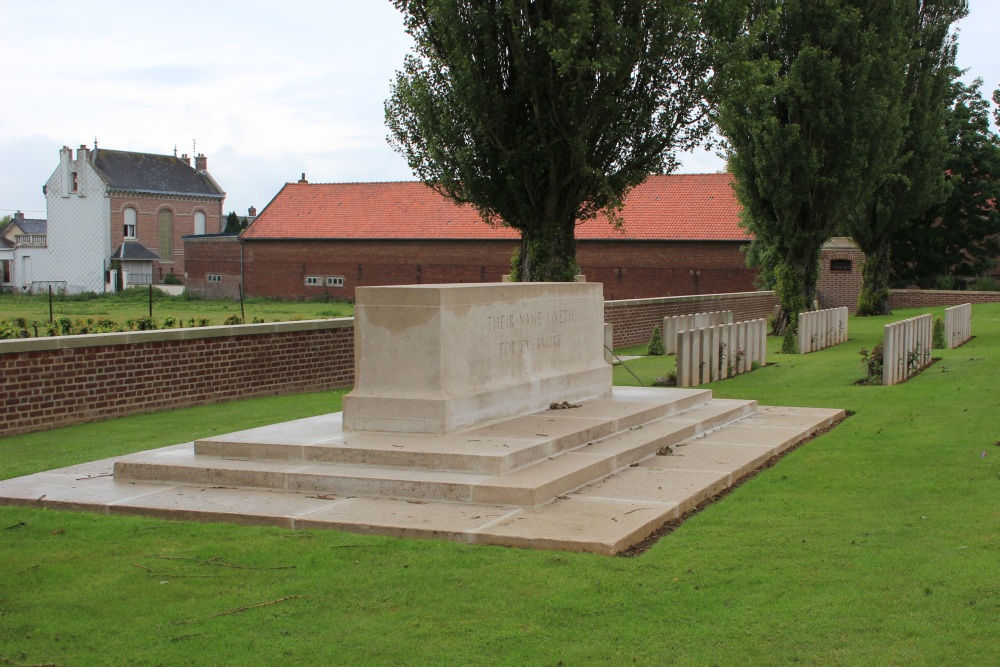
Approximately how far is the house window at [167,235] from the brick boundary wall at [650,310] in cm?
5025

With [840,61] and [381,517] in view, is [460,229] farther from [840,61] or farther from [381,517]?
[381,517]

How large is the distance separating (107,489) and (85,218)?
65689mm

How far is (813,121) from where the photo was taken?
74.9 feet

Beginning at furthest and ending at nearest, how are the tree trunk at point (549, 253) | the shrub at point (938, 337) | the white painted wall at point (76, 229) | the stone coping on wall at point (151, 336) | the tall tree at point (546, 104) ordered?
the white painted wall at point (76, 229)
the shrub at point (938, 337)
the tree trunk at point (549, 253)
the tall tree at point (546, 104)
the stone coping on wall at point (151, 336)

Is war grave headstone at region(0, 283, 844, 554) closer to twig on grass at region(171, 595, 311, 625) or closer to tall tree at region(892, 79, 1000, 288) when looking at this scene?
twig on grass at region(171, 595, 311, 625)

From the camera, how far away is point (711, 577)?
5.22 meters

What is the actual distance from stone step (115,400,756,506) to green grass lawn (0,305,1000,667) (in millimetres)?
944

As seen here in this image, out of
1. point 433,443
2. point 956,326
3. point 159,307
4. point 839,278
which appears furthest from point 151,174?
point 433,443

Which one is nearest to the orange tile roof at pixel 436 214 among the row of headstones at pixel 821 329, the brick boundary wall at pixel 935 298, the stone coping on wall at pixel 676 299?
the brick boundary wall at pixel 935 298

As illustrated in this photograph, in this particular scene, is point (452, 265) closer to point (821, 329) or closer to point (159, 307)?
point (159, 307)

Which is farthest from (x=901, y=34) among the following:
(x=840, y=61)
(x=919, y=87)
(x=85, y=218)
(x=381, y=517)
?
(x=85, y=218)

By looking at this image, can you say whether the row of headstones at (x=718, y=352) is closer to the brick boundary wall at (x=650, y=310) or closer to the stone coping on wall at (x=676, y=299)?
the brick boundary wall at (x=650, y=310)

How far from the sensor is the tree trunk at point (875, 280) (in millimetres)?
32594

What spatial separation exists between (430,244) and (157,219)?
3134 cm
